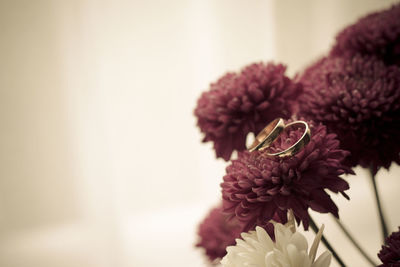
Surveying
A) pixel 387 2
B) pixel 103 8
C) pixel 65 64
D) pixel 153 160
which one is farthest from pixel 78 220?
pixel 387 2

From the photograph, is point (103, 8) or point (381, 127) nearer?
point (381, 127)

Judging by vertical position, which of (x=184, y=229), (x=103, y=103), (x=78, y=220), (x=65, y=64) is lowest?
(x=184, y=229)

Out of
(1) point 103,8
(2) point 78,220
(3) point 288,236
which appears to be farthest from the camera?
(2) point 78,220

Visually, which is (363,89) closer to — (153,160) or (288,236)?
→ (288,236)

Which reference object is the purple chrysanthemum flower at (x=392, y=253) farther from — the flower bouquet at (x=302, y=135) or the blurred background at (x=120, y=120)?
the blurred background at (x=120, y=120)

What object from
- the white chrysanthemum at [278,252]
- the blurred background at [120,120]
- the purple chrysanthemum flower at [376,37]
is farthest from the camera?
the blurred background at [120,120]


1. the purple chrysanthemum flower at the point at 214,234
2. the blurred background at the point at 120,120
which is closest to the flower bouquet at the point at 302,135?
the purple chrysanthemum flower at the point at 214,234

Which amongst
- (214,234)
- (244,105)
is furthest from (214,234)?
(244,105)

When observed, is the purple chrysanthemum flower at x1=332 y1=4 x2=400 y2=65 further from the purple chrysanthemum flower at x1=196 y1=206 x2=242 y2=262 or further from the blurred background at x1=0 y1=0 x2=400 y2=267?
the blurred background at x1=0 y1=0 x2=400 y2=267
